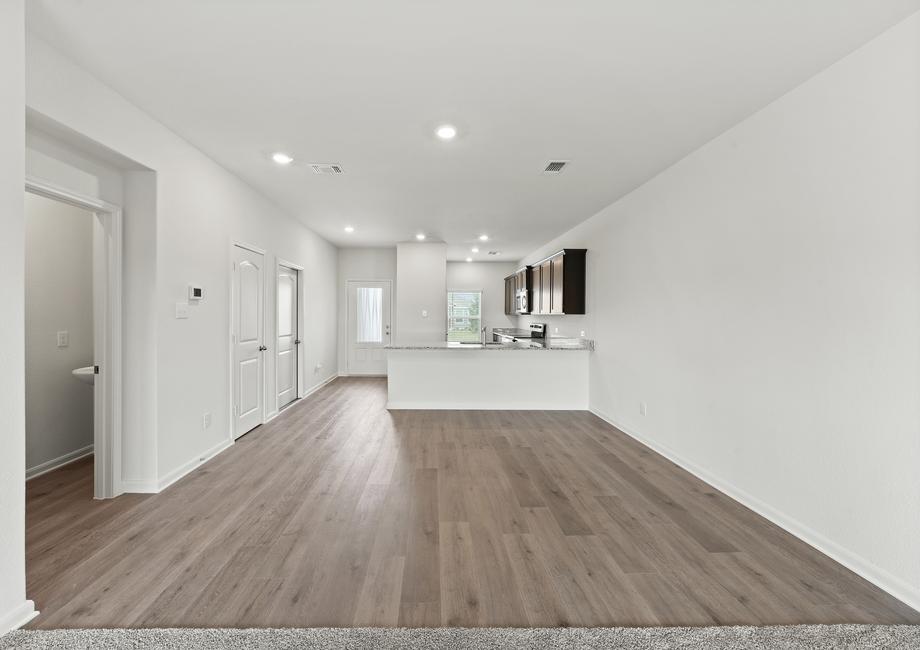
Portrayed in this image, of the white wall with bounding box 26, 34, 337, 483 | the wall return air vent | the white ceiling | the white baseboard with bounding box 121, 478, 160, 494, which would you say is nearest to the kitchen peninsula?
the white wall with bounding box 26, 34, 337, 483

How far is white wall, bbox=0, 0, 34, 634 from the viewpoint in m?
1.71

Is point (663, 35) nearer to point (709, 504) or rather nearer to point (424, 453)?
point (709, 504)

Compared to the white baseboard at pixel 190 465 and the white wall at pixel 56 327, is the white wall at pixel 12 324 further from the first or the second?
the white wall at pixel 56 327

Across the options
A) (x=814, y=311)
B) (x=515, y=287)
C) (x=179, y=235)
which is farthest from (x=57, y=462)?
(x=515, y=287)

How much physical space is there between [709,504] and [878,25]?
280cm

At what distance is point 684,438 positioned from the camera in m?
3.64

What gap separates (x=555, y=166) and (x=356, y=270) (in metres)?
5.53

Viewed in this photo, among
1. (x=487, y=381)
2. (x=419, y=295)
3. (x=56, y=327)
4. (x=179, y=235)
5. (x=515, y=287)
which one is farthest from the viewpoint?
(x=515, y=287)

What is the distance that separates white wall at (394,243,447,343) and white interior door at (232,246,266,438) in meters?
3.04

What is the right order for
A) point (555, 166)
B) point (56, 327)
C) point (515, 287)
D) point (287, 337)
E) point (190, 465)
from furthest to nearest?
point (515, 287) → point (287, 337) → point (555, 166) → point (56, 327) → point (190, 465)

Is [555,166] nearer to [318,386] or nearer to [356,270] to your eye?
[318,386]

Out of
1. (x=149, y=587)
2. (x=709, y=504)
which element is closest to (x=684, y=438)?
(x=709, y=504)

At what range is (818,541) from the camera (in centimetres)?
239

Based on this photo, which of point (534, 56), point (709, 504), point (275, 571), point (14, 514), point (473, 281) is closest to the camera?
point (14, 514)
